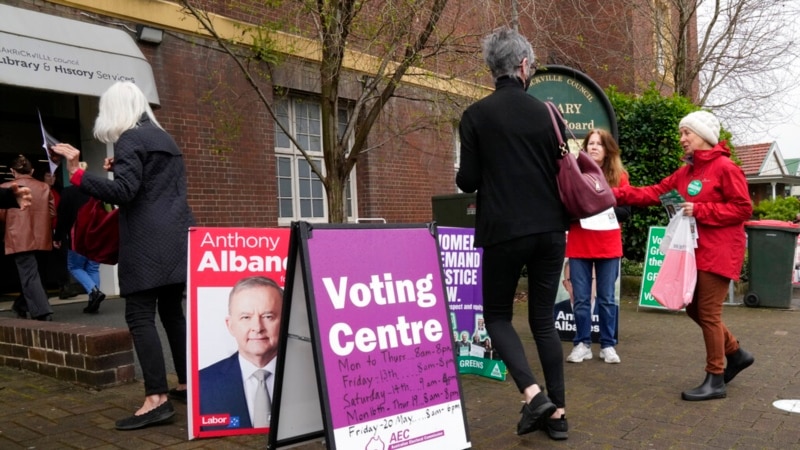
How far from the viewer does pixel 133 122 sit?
12.1 ft

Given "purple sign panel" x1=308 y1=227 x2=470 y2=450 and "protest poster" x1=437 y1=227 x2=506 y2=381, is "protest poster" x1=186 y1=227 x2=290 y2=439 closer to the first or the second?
"purple sign panel" x1=308 y1=227 x2=470 y2=450

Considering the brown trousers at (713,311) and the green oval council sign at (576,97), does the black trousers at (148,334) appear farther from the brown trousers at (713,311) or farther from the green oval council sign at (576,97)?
the green oval council sign at (576,97)

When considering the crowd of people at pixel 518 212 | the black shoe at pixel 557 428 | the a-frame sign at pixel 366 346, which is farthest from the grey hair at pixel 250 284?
the black shoe at pixel 557 428

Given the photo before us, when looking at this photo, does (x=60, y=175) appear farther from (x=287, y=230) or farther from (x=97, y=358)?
(x=287, y=230)

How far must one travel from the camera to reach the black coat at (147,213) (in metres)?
3.56

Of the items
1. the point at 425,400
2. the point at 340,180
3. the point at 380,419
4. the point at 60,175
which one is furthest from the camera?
the point at 60,175

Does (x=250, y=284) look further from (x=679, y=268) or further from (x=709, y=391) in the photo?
(x=709, y=391)

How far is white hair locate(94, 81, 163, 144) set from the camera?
145 inches

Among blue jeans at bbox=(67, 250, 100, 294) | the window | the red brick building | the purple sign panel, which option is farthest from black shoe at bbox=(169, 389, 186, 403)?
the window

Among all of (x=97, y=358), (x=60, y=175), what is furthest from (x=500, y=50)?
(x=60, y=175)

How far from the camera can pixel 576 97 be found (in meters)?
7.43

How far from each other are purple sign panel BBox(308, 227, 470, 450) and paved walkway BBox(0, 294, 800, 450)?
1.62 ft

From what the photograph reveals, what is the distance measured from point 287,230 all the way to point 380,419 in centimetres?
129

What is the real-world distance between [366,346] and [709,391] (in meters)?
2.47
